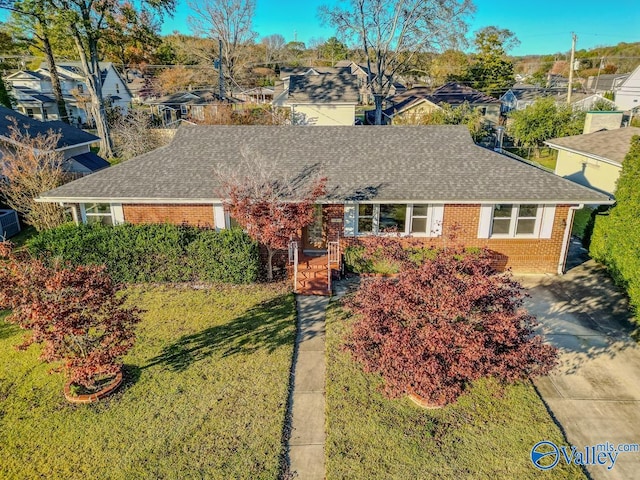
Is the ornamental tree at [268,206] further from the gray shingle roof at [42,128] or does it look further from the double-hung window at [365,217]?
the gray shingle roof at [42,128]

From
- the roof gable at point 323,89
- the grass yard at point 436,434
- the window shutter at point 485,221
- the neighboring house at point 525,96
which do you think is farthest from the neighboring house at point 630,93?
the grass yard at point 436,434

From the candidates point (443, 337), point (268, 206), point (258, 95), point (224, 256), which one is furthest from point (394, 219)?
point (258, 95)

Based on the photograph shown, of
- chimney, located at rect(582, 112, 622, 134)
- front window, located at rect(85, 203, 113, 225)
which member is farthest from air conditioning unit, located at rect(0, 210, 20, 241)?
chimney, located at rect(582, 112, 622, 134)

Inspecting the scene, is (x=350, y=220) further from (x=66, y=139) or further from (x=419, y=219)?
(x=66, y=139)

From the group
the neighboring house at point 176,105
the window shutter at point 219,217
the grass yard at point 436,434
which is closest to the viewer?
the grass yard at point 436,434

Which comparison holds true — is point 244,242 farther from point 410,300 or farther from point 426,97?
point 426,97

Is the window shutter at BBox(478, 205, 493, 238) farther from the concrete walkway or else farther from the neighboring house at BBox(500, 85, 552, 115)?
the neighboring house at BBox(500, 85, 552, 115)
